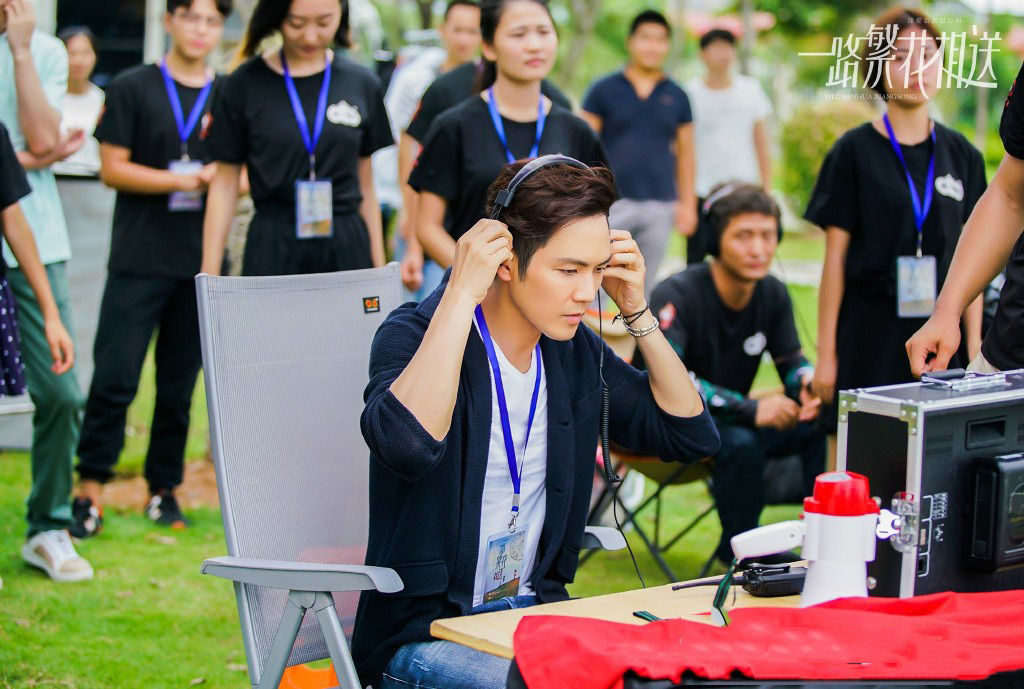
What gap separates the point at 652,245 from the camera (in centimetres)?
678

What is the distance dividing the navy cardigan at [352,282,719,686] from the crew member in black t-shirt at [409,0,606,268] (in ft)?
5.85

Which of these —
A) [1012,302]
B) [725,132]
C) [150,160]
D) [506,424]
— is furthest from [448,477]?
[725,132]

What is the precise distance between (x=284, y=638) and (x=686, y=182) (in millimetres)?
4960

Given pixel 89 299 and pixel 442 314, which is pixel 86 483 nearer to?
pixel 89 299

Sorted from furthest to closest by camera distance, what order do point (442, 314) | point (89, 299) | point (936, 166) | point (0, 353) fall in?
point (89, 299) < point (936, 166) < point (0, 353) < point (442, 314)

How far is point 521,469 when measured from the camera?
2.42m

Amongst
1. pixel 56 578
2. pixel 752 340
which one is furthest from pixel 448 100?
pixel 56 578

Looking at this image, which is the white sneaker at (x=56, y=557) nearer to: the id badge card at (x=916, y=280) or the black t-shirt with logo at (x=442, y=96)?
the black t-shirt with logo at (x=442, y=96)

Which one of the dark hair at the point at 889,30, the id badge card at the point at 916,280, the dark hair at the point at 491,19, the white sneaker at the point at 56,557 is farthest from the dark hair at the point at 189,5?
the id badge card at the point at 916,280

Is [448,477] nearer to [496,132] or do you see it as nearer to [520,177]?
[520,177]

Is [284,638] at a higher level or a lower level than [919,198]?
lower

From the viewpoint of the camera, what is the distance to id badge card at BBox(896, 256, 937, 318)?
13.7ft

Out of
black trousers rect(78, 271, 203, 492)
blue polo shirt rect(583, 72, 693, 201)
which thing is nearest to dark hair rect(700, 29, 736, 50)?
blue polo shirt rect(583, 72, 693, 201)

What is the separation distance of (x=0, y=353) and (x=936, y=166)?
3.00 metres
